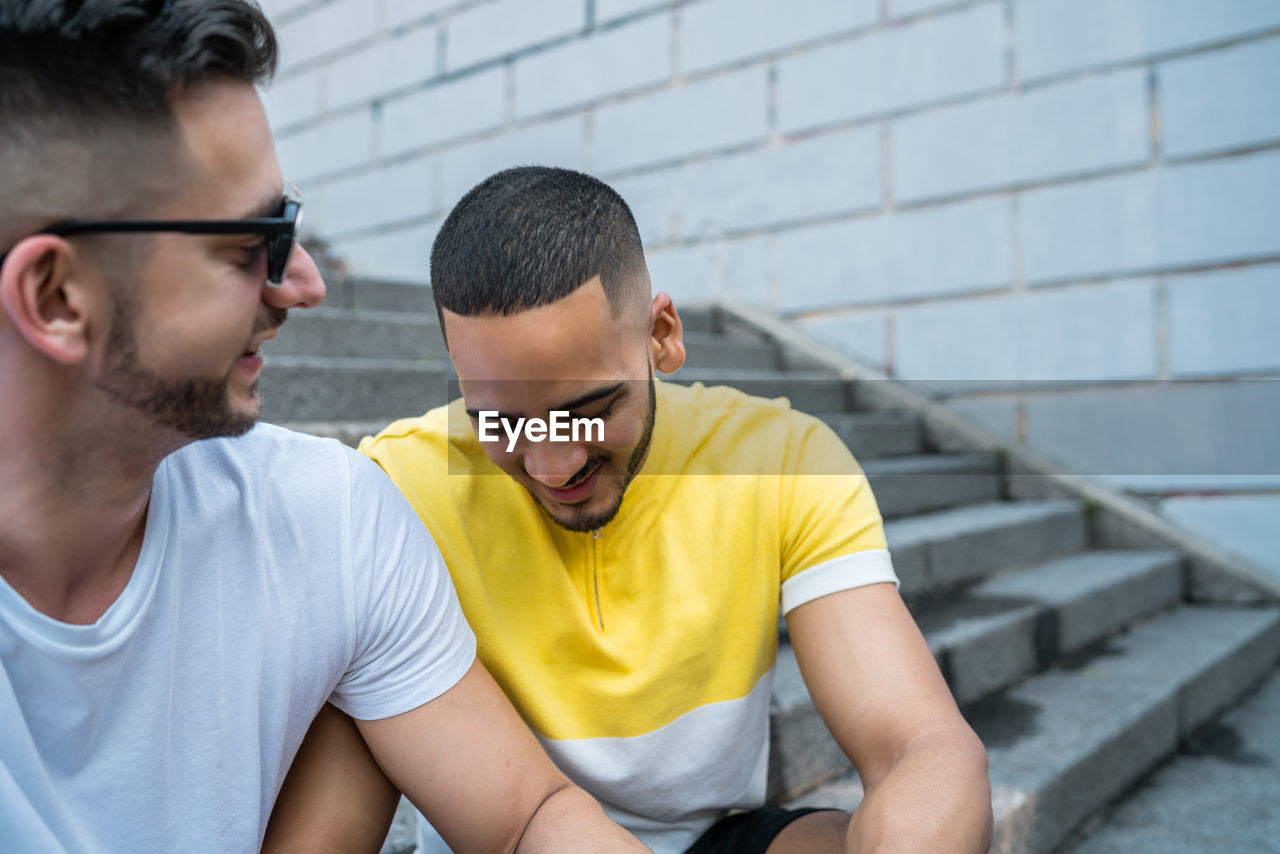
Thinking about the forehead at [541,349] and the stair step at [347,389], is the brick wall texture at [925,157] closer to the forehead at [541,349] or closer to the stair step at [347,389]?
the stair step at [347,389]

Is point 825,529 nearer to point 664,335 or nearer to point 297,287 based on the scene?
point 664,335

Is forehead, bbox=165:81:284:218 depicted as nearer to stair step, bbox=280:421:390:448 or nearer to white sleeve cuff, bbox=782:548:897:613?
white sleeve cuff, bbox=782:548:897:613

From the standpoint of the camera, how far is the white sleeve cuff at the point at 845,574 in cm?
141

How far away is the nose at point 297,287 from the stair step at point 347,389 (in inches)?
54.7

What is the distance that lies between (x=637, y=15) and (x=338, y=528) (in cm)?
447

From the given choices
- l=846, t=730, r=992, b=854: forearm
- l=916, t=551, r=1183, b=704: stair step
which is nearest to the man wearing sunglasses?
l=846, t=730, r=992, b=854: forearm

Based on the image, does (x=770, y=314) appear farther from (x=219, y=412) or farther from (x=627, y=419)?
(x=219, y=412)

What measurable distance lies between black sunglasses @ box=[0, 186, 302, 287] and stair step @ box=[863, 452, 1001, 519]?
2.62 meters

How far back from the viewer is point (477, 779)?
4.21ft

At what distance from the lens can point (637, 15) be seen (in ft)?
16.8

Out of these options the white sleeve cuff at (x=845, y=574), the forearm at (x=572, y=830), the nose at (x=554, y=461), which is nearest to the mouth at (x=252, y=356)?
the nose at (x=554, y=461)

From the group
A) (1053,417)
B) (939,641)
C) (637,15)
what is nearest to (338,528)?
(939,641)

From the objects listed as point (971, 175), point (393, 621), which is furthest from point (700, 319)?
point (393, 621)

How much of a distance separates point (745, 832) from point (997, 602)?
6.33ft
